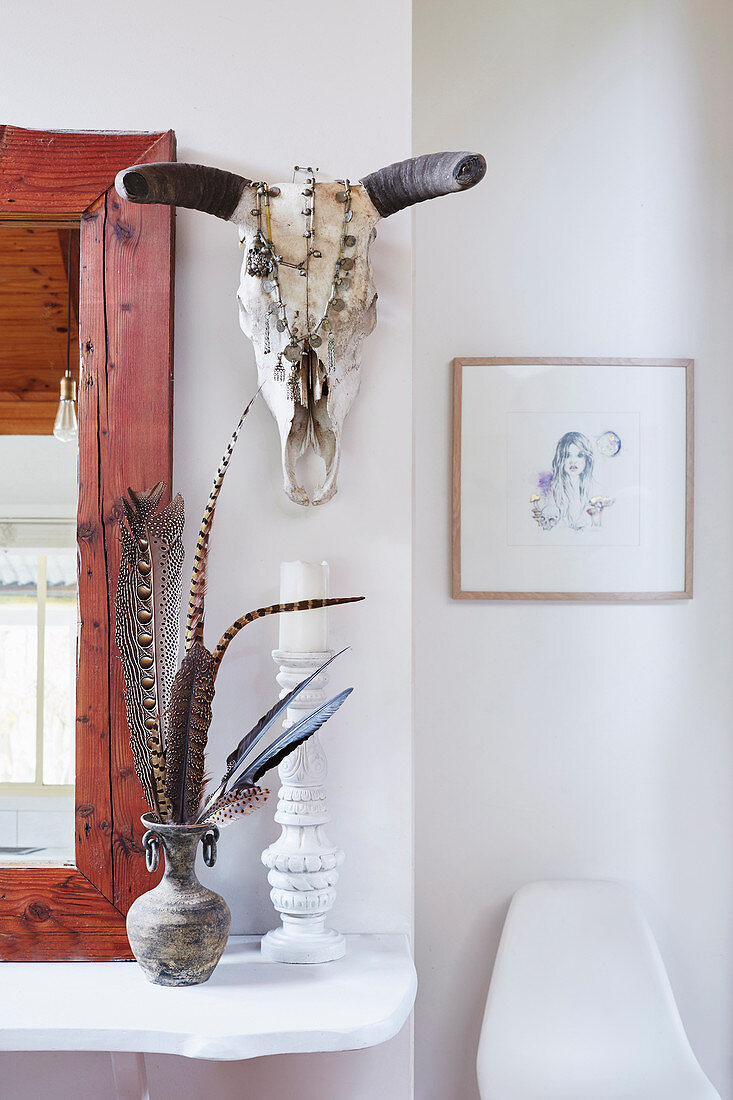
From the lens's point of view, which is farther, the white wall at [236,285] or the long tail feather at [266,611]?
the white wall at [236,285]

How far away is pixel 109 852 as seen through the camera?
115 centimetres

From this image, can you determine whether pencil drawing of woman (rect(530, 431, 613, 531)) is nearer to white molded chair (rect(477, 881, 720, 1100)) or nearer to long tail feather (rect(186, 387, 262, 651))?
white molded chair (rect(477, 881, 720, 1100))

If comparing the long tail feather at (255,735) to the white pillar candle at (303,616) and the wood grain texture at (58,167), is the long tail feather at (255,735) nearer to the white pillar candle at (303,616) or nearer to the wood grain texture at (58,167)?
the white pillar candle at (303,616)

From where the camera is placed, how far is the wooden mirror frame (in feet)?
3.76

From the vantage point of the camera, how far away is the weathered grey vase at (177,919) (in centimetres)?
101

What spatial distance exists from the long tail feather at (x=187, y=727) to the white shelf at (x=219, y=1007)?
203mm

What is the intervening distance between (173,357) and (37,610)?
40 centimetres

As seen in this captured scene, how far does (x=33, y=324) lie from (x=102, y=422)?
0.58 feet

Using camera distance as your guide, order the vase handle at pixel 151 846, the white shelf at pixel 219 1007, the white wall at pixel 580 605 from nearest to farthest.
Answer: the white shelf at pixel 219 1007 < the vase handle at pixel 151 846 < the white wall at pixel 580 605

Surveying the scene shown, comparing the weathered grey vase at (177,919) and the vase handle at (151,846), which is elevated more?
the vase handle at (151,846)

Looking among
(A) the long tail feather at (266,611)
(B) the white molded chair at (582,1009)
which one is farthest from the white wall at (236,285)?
(B) the white molded chair at (582,1009)

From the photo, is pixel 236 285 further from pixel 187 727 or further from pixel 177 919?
pixel 177 919

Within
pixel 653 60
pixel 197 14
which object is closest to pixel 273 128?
pixel 197 14

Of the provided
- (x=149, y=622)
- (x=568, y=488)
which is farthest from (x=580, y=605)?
(x=149, y=622)
